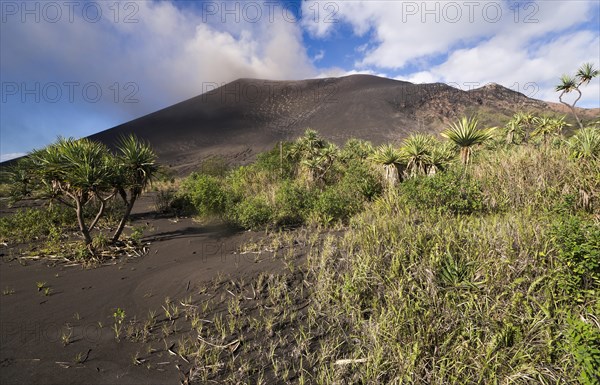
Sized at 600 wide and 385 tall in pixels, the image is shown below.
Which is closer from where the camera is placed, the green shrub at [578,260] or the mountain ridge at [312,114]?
the green shrub at [578,260]

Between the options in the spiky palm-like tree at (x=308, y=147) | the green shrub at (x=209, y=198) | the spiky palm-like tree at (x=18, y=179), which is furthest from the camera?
the spiky palm-like tree at (x=308, y=147)

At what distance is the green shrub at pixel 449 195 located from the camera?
6.68m

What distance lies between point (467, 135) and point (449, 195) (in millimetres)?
3837

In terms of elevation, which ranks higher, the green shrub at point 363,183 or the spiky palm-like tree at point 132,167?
the spiky palm-like tree at point 132,167

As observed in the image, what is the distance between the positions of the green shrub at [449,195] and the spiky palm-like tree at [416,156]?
256cm

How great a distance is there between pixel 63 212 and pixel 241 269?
9.33 m

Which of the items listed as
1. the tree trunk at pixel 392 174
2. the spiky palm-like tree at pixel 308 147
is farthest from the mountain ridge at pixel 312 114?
the tree trunk at pixel 392 174

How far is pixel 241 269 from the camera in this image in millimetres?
5340

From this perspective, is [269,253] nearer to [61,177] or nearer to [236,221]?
[236,221]

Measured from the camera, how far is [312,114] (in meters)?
98.2

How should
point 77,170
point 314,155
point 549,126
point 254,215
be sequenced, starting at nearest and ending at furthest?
point 77,170, point 254,215, point 314,155, point 549,126

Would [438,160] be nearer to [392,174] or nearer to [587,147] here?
[392,174]

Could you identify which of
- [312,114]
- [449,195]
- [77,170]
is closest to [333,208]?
[449,195]

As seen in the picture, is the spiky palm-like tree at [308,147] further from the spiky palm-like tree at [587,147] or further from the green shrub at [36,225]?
the green shrub at [36,225]
